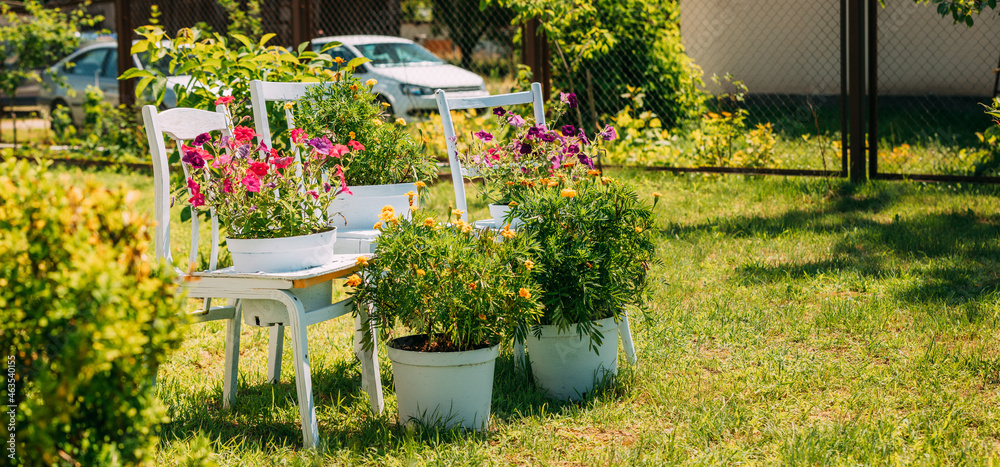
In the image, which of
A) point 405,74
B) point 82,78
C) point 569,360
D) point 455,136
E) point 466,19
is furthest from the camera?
point 466,19

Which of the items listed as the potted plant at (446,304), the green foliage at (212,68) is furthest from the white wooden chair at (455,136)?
the green foliage at (212,68)

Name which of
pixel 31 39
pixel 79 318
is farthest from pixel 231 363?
pixel 31 39

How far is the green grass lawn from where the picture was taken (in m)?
2.29

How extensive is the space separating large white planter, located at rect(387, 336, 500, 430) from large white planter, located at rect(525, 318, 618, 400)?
329 mm

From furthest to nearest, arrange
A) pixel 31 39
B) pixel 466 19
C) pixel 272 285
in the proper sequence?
1. pixel 466 19
2. pixel 31 39
3. pixel 272 285

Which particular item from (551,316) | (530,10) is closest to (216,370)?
(551,316)

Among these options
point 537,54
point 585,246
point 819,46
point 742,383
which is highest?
point 819,46

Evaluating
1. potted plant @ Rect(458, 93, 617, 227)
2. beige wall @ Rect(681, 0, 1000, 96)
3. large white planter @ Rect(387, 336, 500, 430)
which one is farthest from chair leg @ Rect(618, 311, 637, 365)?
beige wall @ Rect(681, 0, 1000, 96)

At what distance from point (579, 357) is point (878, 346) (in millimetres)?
1222

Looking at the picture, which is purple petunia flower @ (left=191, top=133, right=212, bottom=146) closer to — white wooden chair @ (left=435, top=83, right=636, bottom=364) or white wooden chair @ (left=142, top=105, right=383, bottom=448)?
white wooden chair @ (left=142, top=105, right=383, bottom=448)

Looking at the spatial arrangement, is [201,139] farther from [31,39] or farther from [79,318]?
[31,39]

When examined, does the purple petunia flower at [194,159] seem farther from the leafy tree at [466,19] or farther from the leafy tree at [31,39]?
the leafy tree at [466,19]

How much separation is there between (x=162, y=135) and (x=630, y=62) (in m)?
5.75

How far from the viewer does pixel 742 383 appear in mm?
2779
